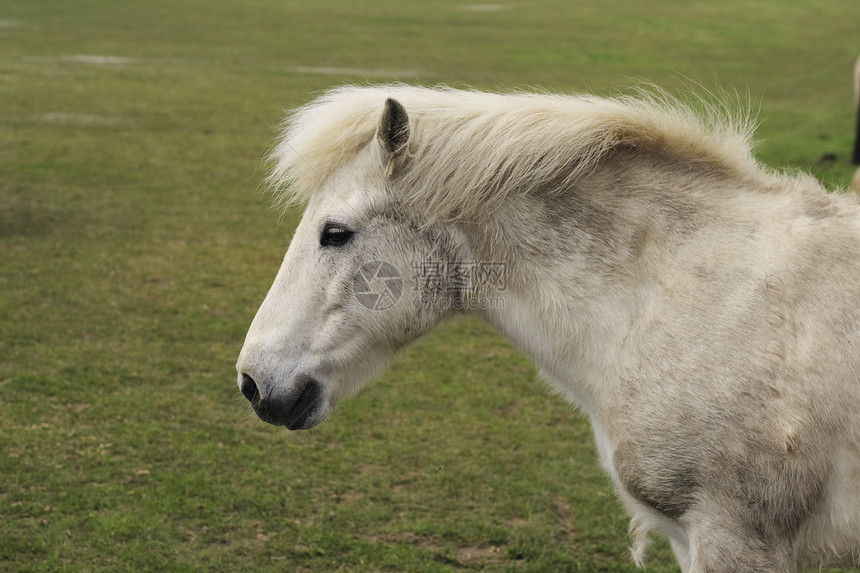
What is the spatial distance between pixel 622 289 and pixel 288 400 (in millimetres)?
1078

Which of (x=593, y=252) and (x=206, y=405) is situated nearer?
(x=593, y=252)

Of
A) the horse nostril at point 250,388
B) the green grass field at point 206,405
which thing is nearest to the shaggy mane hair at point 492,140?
the horse nostril at point 250,388

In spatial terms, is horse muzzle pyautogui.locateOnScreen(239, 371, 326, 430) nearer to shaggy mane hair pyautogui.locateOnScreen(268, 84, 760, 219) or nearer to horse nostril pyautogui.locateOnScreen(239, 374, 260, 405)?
horse nostril pyautogui.locateOnScreen(239, 374, 260, 405)

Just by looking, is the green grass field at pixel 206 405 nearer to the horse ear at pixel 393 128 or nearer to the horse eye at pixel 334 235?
the horse ear at pixel 393 128

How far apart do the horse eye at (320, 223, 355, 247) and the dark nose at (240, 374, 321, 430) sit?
0.43 m

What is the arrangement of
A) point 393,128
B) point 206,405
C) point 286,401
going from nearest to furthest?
point 393,128
point 286,401
point 206,405

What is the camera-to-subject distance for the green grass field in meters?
3.74

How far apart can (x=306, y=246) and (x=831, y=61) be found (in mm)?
19080

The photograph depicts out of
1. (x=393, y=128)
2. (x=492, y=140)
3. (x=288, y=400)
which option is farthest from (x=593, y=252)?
(x=288, y=400)

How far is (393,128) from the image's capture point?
2.38 meters

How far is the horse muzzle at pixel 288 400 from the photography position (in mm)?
2471

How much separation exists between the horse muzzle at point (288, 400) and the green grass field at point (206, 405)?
1327mm

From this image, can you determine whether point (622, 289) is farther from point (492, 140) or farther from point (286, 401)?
point (286, 401)

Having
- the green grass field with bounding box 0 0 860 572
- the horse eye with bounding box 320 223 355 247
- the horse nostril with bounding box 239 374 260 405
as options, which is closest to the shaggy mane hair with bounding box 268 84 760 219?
the horse eye with bounding box 320 223 355 247
